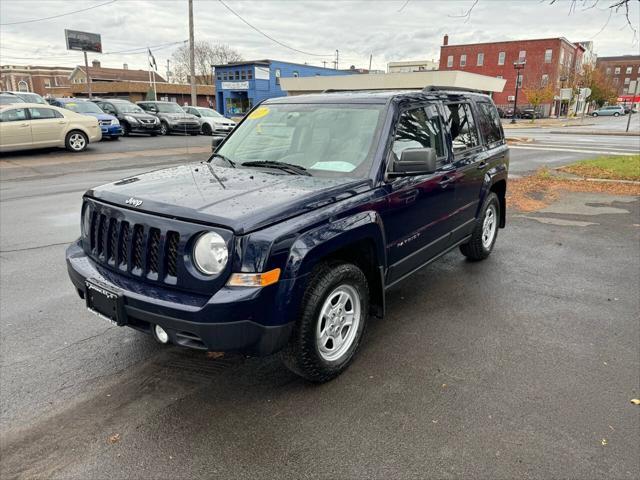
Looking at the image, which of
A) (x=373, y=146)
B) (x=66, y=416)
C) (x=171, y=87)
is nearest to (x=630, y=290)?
(x=373, y=146)

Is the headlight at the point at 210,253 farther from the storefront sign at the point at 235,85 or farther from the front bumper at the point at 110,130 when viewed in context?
the storefront sign at the point at 235,85

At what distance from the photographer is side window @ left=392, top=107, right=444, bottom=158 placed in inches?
149

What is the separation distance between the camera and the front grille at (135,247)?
2.73 m

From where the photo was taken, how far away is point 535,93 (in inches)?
2196

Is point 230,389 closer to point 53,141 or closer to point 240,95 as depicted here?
point 53,141

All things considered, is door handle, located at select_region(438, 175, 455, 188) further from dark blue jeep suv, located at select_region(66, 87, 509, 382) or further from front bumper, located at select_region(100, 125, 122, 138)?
front bumper, located at select_region(100, 125, 122, 138)

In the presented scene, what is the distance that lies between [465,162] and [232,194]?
2.72 metres

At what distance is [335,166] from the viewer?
3.55 metres

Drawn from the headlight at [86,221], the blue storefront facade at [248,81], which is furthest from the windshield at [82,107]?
the blue storefront facade at [248,81]

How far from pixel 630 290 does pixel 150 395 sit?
481 cm

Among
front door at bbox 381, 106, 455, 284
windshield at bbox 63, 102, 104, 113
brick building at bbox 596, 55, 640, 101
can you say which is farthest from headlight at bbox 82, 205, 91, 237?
brick building at bbox 596, 55, 640, 101

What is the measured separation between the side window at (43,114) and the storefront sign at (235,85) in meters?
41.4

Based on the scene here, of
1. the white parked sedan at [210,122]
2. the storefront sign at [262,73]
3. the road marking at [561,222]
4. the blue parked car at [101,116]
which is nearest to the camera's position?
the road marking at [561,222]

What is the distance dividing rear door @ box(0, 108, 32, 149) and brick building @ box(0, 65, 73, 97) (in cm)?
9280
